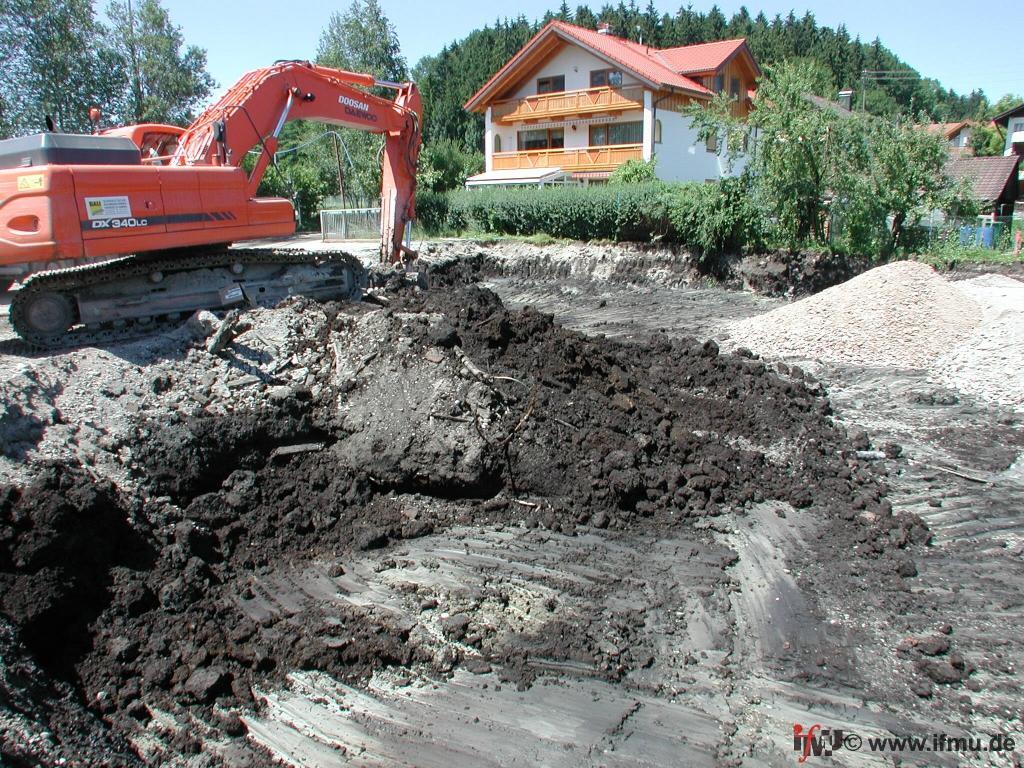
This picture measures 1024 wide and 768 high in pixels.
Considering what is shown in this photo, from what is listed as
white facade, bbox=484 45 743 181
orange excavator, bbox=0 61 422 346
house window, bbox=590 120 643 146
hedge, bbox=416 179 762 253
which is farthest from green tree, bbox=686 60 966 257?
house window, bbox=590 120 643 146

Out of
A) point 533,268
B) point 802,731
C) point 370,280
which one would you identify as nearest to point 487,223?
point 533,268

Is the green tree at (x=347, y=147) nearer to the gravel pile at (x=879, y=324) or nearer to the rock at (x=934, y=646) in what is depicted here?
the gravel pile at (x=879, y=324)

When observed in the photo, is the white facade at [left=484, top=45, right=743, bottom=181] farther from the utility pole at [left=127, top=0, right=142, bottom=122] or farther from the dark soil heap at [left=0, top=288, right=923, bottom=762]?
the dark soil heap at [left=0, top=288, right=923, bottom=762]

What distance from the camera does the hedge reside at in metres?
17.5

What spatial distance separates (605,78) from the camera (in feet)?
111

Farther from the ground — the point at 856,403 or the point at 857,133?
the point at 857,133

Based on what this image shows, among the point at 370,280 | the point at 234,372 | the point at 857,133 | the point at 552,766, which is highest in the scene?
the point at 857,133

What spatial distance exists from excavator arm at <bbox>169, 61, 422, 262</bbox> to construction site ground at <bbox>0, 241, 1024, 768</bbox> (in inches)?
96.3

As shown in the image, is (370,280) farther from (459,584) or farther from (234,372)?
(459,584)

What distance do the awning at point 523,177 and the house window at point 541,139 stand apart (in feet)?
6.44

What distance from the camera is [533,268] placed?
20.1m

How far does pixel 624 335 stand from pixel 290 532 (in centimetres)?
786

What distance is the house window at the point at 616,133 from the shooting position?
3331cm

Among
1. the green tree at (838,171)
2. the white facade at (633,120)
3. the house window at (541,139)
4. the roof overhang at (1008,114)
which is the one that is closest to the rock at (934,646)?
the green tree at (838,171)
